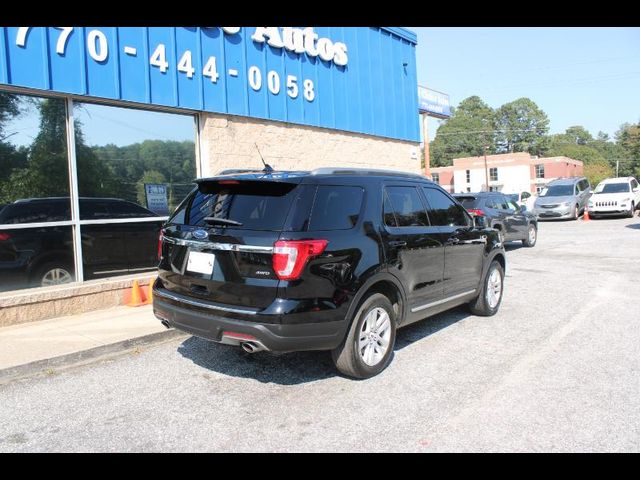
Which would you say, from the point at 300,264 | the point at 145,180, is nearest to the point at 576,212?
the point at 145,180

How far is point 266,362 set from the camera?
4.94m

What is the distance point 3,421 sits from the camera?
3752 millimetres

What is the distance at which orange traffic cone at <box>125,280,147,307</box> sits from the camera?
727 cm

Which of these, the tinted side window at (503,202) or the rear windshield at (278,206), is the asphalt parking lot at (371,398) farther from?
the tinted side window at (503,202)

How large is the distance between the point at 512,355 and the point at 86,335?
4553 mm

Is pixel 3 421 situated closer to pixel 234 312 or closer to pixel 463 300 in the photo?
pixel 234 312

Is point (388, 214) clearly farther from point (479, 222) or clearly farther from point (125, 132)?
point (125, 132)

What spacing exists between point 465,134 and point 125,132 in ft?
411

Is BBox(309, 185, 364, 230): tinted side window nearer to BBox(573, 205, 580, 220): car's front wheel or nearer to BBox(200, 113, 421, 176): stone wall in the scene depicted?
BBox(200, 113, 421, 176): stone wall

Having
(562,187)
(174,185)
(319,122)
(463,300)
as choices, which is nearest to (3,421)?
(463,300)

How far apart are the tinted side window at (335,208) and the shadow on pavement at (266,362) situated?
1396mm

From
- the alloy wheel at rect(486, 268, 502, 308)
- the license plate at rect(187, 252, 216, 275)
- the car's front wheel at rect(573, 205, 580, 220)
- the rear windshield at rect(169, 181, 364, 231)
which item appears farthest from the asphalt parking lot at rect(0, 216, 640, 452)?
the car's front wheel at rect(573, 205, 580, 220)

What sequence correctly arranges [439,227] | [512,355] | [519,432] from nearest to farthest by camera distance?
1. [519,432]
2. [512,355]
3. [439,227]

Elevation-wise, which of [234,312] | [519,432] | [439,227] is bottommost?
[519,432]
